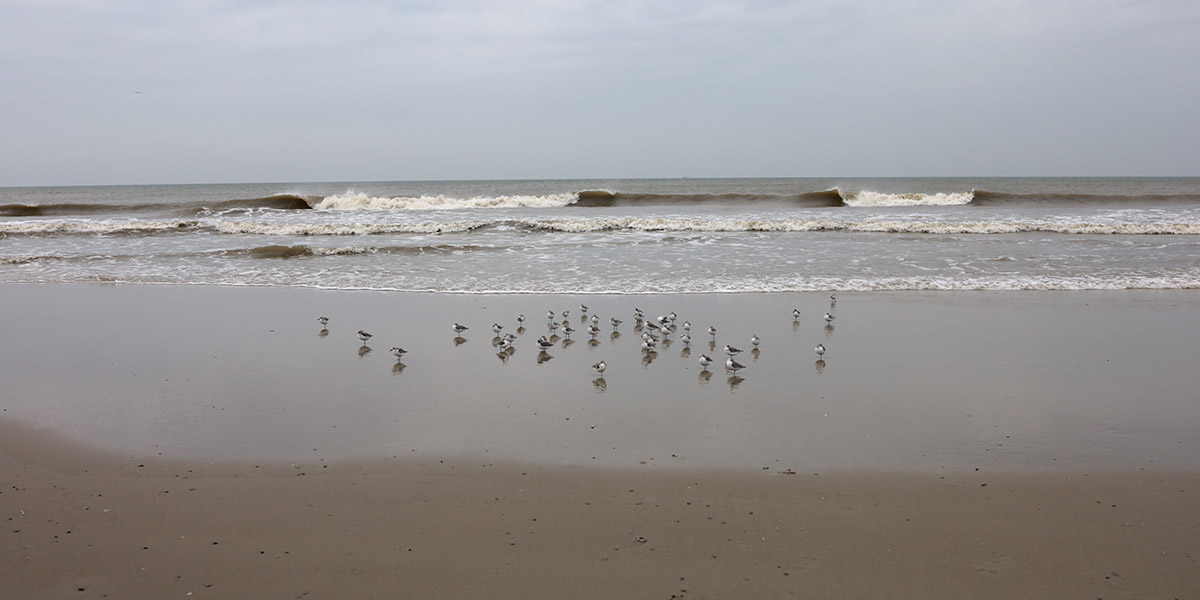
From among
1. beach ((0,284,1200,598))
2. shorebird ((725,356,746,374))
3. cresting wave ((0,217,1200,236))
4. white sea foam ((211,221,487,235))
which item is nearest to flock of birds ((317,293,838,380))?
shorebird ((725,356,746,374))

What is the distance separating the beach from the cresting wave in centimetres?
1644

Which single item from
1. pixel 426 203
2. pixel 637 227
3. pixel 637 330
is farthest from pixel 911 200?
pixel 637 330

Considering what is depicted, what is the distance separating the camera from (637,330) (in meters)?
11.8

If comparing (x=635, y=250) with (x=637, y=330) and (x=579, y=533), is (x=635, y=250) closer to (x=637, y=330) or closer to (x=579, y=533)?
(x=637, y=330)

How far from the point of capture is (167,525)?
17.9ft

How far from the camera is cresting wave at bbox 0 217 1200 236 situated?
26.2 m

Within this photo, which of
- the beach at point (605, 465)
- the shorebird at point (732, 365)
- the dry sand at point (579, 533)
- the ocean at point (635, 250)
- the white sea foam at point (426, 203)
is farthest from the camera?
the white sea foam at point (426, 203)

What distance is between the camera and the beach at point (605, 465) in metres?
4.81

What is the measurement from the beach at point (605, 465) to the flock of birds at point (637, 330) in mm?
161

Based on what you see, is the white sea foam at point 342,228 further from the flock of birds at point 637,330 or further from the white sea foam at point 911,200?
the white sea foam at point 911,200

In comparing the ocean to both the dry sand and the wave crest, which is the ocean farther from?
the dry sand

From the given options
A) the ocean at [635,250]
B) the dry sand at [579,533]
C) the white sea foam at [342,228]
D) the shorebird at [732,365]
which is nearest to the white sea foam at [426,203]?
the ocean at [635,250]

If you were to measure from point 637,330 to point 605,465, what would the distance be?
5.60 meters

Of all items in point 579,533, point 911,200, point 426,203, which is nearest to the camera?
point 579,533
